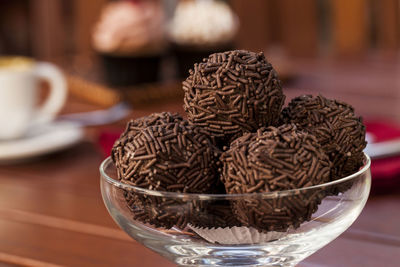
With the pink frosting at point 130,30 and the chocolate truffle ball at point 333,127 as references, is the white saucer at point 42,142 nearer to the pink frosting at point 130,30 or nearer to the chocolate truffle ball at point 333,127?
the pink frosting at point 130,30

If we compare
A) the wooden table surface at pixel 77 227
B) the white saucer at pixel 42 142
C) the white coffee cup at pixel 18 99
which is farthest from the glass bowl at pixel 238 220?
the white coffee cup at pixel 18 99

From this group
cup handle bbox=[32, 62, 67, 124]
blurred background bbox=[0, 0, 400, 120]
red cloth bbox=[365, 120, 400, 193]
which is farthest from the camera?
blurred background bbox=[0, 0, 400, 120]

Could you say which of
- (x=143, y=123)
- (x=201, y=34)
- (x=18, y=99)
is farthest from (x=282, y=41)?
(x=143, y=123)

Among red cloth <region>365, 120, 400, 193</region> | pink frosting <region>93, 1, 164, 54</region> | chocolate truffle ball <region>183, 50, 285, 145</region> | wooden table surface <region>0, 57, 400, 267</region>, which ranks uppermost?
chocolate truffle ball <region>183, 50, 285, 145</region>

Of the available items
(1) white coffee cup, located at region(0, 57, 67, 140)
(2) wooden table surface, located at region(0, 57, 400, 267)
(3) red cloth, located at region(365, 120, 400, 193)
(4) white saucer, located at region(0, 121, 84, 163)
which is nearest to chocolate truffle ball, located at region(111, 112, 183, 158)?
(2) wooden table surface, located at region(0, 57, 400, 267)

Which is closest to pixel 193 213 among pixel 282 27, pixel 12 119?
pixel 12 119

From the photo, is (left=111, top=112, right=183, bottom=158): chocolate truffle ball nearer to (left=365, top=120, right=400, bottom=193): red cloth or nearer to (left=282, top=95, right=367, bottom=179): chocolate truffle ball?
(left=282, top=95, right=367, bottom=179): chocolate truffle ball

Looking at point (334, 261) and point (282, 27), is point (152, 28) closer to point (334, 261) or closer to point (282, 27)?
point (282, 27)
